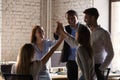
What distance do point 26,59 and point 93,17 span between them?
A: 34.7 inches

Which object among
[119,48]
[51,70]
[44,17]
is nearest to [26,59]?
[51,70]

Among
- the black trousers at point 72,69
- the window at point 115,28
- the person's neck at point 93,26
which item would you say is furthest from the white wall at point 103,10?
the person's neck at point 93,26

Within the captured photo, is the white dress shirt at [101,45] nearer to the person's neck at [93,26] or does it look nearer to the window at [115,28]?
the person's neck at [93,26]

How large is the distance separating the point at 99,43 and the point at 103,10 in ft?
10.4

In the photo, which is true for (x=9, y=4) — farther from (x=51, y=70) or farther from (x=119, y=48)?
(x=119, y=48)

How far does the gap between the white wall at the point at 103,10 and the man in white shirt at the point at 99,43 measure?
305 centimetres

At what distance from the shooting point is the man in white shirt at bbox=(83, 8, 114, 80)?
11.7ft

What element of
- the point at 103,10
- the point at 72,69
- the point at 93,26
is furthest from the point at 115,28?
the point at 93,26

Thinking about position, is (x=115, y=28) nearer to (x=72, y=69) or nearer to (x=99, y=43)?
(x=72, y=69)

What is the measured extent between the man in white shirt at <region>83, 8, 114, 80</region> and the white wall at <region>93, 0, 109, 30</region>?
9.99 feet

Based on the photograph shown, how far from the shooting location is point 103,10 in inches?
263

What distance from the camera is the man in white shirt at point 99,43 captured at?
3566mm

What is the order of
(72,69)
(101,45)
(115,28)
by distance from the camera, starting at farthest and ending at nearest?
(115,28), (72,69), (101,45)

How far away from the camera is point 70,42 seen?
12.7 feet
